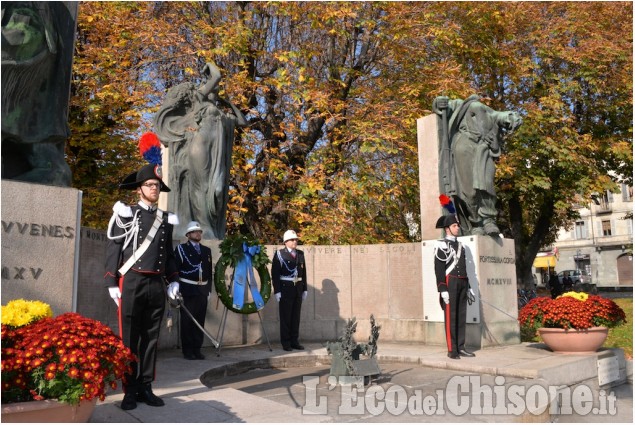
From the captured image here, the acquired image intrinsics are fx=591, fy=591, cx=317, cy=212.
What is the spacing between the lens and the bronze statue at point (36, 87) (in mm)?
5215

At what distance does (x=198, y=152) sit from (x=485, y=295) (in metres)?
5.20

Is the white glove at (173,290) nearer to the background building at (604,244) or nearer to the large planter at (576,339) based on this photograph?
the large planter at (576,339)

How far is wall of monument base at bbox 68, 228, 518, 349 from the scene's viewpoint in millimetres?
9570

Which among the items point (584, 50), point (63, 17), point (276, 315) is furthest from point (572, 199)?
point (63, 17)

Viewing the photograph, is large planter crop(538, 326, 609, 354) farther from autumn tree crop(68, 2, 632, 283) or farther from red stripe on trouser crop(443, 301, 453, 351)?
autumn tree crop(68, 2, 632, 283)

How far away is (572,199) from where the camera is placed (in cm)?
1936

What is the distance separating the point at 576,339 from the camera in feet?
24.8

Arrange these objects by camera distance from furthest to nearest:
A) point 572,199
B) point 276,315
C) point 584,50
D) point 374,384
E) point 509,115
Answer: point 572,199 → point 584,50 → point 276,315 → point 509,115 → point 374,384

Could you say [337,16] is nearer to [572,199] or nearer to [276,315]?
[276,315]

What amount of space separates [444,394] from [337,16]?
11.6 metres

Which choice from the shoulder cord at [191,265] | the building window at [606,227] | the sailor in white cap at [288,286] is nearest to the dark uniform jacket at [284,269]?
the sailor in white cap at [288,286]

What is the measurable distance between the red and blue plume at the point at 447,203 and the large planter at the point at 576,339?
2.51 m

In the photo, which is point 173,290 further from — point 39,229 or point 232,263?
point 232,263

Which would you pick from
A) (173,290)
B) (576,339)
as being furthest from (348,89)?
(173,290)
